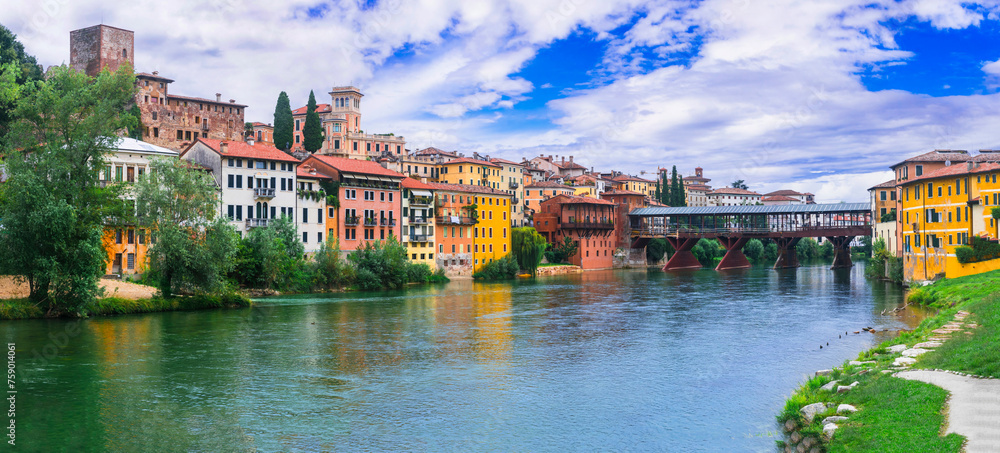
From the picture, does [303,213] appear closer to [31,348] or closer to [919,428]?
[31,348]

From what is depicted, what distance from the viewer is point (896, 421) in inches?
487

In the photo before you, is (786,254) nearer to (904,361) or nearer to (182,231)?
(182,231)

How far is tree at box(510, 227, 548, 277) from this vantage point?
77688 mm

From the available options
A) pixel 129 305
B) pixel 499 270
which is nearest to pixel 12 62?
pixel 129 305

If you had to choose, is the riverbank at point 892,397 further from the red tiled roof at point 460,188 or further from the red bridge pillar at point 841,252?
the red bridge pillar at point 841,252

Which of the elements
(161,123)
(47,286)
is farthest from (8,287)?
(161,123)

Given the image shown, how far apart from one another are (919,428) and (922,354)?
8134 mm

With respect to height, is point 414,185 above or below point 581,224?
above

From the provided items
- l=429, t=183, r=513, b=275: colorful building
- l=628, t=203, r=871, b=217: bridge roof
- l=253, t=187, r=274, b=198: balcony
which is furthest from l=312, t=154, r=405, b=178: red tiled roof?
l=628, t=203, r=871, b=217: bridge roof

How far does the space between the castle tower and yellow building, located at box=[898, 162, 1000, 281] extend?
7519cm

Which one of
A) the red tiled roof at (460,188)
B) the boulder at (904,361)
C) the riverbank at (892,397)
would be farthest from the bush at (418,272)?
the boulder at (904,361)

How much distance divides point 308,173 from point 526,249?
25.6 meters

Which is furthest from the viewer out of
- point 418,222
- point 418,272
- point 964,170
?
point 418,222

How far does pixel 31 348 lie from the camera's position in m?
25.7
